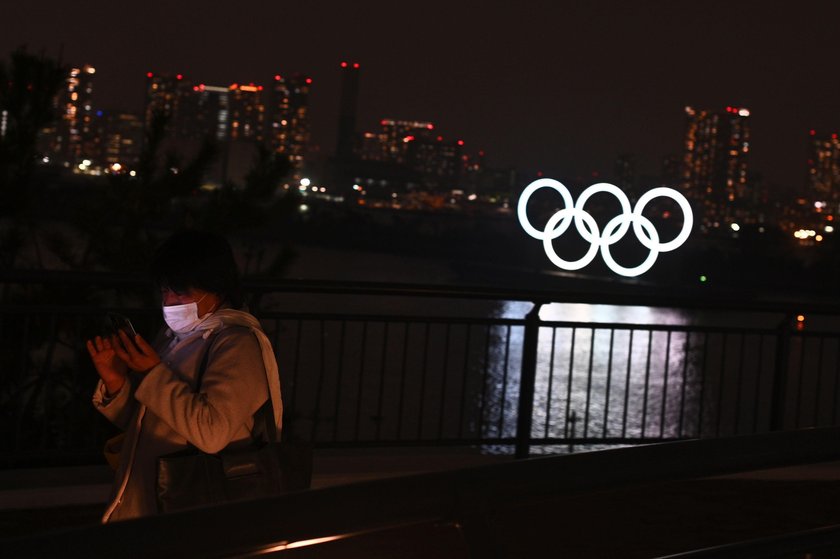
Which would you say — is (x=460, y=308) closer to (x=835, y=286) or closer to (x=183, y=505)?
(x=835, y=286)

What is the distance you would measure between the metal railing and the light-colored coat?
9.89 feet

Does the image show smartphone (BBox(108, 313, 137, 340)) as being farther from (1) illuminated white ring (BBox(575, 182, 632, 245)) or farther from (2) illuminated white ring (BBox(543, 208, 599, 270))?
(1) illuminated white ring (BBox(575, 182, 632, 245))

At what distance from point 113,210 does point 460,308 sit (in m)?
42.1

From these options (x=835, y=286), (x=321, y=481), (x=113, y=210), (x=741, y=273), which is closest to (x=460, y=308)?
(x=741, y=273)

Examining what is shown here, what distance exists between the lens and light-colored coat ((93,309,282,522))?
278 cm

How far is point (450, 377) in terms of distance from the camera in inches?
1372

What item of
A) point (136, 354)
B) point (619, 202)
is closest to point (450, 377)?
point (619, 202)

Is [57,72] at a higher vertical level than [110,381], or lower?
higher

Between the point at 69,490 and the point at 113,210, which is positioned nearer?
the point at 69,490

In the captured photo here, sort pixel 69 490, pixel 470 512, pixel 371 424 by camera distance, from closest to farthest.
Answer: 1. pixel 470 512
2. pixel 69 490
3. pixel 371 424

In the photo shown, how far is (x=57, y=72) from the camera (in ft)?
38.5

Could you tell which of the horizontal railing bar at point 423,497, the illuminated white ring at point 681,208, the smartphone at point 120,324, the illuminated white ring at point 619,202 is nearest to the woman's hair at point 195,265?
the smartphone at point 120,324

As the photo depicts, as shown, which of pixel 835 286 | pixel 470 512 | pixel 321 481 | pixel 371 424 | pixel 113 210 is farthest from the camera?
pixel 835 286

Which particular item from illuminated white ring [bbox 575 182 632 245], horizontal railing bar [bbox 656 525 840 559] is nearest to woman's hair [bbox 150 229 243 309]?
horizontal railing bar [bbox 656 525 840 559]
